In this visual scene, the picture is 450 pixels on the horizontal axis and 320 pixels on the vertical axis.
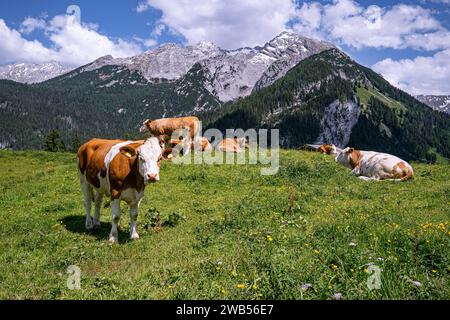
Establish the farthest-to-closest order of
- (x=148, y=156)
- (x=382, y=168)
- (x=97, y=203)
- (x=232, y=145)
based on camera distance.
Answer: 1. (x=232, y=145)
2. (x=382, y=168)
3. (x=97, y=203)
4. (x=148, y=156)

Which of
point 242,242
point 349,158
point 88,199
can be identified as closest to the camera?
point 242,242

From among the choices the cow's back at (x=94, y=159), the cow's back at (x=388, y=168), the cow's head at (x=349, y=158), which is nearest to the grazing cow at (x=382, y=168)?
the cow's back at (x=388, y=168)

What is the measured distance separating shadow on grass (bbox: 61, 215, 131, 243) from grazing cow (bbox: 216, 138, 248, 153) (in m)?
16.7

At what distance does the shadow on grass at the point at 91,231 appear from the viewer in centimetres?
1214

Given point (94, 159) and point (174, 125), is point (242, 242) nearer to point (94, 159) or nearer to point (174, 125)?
point (94, 159)

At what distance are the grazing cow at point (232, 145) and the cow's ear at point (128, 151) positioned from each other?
63.2ft

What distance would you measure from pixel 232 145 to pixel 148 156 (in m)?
21.0

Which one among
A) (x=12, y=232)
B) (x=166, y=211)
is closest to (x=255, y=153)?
(x=166, y=211)

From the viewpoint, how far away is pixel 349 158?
24391 mm

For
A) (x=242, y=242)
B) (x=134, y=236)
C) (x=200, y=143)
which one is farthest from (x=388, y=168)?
(x=134, y=236)

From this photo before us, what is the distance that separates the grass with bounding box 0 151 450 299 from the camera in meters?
6.11

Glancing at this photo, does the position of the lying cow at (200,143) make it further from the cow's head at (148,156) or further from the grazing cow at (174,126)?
the cow's head at (148,156)

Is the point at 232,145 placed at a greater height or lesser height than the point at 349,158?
greater
